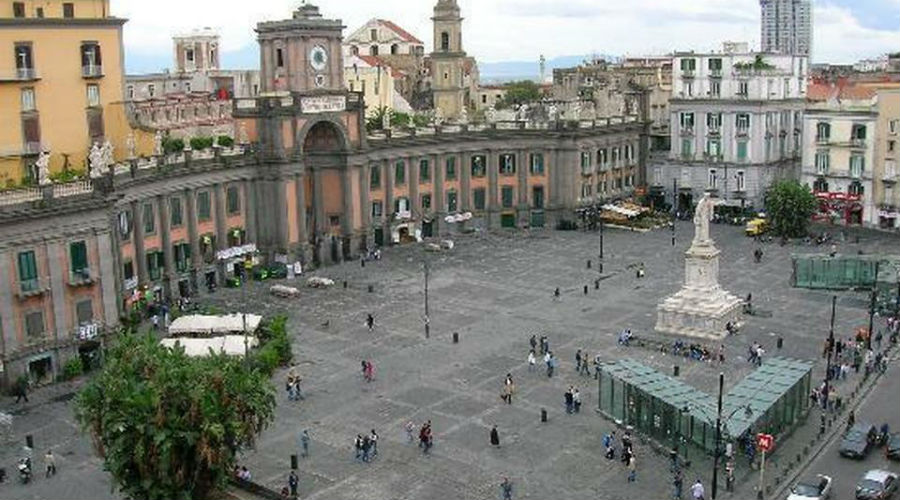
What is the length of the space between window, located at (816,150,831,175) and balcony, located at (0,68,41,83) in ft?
230

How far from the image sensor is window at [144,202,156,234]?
241 feet

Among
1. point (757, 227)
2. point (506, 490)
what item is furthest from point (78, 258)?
point (757, 227)

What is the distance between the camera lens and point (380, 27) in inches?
7092

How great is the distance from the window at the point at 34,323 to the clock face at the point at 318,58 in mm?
36571

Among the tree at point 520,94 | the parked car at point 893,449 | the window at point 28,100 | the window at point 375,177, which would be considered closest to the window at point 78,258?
the window at point 28,100

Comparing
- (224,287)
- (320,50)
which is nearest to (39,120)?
(224,287)

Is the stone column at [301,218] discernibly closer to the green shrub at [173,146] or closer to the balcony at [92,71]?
the green shrub at [173,146]

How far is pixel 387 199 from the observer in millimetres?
94500

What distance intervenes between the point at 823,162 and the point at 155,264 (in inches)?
2493

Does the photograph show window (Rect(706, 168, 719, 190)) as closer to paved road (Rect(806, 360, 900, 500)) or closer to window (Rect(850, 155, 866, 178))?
window (Rect(850, 155, 866, 178))

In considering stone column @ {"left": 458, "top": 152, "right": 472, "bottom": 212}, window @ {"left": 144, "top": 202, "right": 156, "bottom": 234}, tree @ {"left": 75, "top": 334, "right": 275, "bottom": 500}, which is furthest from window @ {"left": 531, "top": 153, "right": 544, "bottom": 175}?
tree @ {"left": 75, "top": 334, "right": 275, "bottom": 500}

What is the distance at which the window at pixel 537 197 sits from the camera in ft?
342

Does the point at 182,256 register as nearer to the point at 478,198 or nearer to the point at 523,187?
the point at 478,198

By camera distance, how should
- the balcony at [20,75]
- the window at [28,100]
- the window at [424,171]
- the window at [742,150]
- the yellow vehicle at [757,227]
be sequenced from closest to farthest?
the balcony at [20,75] < the window at [28,100] < the yellow vehicle at [757,227] < the window at [424,171] < the window at [742,150]
